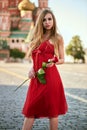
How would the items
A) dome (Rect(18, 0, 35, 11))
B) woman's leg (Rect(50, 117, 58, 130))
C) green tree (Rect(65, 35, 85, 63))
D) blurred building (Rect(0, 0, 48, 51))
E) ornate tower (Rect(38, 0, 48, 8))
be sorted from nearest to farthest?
1. woman's leg (Rect(50, 117, 58, 130))
2. green tree (Rect(65, 35, 85, 63))
3. dome (Rect(18, 0, 35, 11))
4. blurred building (Rect(0, 0, 48, 51))
5. ornate tower (Rect(38, 0, 48, 8))

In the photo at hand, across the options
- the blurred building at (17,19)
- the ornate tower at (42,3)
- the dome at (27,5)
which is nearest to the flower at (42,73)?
the blurred building at (17,19)

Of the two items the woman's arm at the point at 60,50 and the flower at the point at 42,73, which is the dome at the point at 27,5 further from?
the flower at the point at 42,73

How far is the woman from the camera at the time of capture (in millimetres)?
3822

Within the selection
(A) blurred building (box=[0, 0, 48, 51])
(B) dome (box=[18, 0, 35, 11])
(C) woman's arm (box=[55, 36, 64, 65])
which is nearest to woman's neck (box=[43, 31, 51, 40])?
(C) woman's arm (box=[55, 36, 64, 65])

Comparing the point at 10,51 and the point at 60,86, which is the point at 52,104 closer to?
the point at 60,86

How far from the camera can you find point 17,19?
9112 cm

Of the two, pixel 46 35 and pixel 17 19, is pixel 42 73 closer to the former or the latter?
pixel 46 35

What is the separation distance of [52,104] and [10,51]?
76243 millimetres

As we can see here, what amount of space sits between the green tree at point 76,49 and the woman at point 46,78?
78.0 metres

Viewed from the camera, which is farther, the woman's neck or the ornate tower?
the ornate tower

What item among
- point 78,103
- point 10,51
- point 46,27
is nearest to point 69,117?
point 78,103

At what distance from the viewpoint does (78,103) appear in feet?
23.8

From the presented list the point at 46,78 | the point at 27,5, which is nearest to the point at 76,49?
the point at 27,5

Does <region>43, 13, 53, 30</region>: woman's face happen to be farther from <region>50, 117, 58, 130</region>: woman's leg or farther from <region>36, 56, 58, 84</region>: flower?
<region>50, 117, 58, 130</region>: woman's leg
